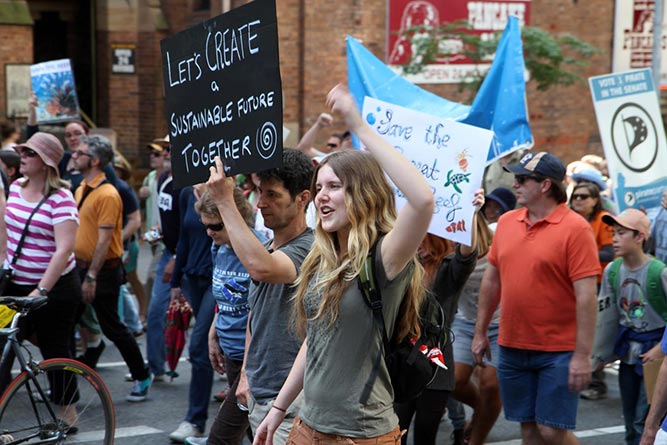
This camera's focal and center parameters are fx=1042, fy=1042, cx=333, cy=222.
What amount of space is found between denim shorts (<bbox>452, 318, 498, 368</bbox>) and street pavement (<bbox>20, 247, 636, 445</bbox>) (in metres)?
0.83

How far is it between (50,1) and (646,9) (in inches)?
522

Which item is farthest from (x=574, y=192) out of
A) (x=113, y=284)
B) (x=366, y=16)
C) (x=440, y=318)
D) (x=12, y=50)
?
(x=12, y=50)

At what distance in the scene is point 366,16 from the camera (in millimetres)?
18109

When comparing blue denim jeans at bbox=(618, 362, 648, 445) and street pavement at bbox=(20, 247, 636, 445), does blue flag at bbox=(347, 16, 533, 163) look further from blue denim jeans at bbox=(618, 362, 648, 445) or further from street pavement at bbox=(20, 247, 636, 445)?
street pavement at bbox=(20, 247, 636, 445)

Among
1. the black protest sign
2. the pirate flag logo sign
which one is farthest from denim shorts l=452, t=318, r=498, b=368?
the pirate flag logo sign

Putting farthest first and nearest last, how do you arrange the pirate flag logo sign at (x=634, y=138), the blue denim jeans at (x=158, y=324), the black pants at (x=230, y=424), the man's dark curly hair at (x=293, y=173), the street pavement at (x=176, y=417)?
the pirate flag logo sign at (x=634, y=138) → the blue denim jeans at (x=158, y=324) → the street pavement at (x=176, y=417) → the black pants at (x=230, y=424) → the man's dark curly hair at (x=293, y=173)

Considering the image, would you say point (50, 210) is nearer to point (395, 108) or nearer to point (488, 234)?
point (395, 108)

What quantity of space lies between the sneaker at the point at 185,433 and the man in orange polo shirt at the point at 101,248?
3.66 feet

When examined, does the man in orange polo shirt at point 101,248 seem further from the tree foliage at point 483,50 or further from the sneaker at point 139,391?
the tree foliage at point 483,50

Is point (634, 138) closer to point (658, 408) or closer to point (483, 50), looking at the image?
point (658, 408)

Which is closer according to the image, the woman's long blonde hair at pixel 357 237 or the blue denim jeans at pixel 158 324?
the woman's long blonde hair at pixel 357 237

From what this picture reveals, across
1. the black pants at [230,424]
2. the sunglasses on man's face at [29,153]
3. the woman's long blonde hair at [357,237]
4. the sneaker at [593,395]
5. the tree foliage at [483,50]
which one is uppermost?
the tree foliage at [483,50]

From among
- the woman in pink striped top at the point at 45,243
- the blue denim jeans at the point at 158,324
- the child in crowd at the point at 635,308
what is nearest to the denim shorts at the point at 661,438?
the child in crowd at the point at 635,308

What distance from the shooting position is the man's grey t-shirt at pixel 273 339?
13.9 ft
